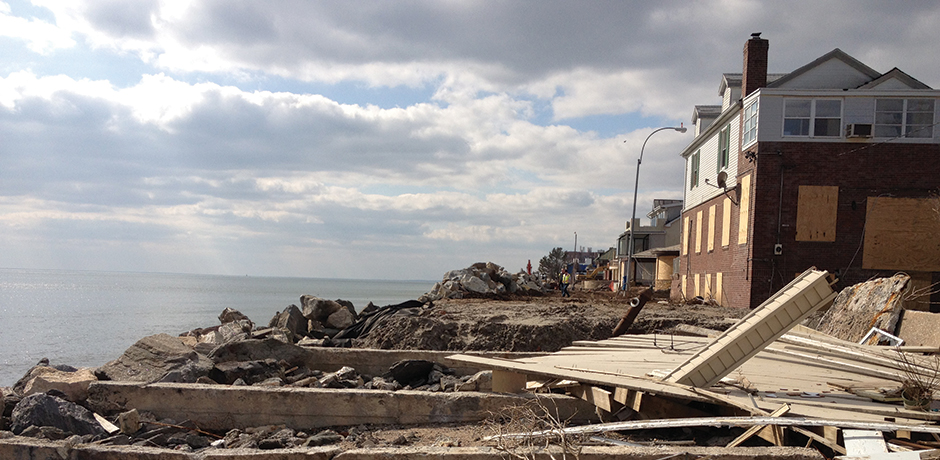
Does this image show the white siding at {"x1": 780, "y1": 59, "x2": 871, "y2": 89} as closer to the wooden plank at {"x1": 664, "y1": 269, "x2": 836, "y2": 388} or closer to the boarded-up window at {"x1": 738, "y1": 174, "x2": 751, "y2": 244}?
the boarded-up window at {"x1": 738, "y1": 174, "x2": 751, "y2": 244}

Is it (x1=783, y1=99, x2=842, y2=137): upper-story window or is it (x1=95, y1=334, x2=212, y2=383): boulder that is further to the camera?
(x1=783, y1=99, x2=842, y2=137): upper-story window

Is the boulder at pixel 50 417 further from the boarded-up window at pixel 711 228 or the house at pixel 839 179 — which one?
the boarded-up window at pixel 711 228

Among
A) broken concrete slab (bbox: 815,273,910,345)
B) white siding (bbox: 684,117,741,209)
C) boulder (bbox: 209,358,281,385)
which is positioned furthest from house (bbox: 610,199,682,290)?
boulder (bbox: 209,358,281,385)

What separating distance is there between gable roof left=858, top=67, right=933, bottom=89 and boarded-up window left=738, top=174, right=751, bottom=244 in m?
4.95

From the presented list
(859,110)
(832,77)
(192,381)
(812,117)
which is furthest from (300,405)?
(832,77)

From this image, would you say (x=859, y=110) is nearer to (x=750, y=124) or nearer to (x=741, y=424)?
(x=750, y=124)

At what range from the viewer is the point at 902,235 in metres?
20.0

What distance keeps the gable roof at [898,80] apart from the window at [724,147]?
4996mm

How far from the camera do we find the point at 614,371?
22.8ft

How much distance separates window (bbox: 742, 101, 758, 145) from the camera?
21281 mm

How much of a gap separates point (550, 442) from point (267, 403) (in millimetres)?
3721

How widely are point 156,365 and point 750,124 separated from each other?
20027mm

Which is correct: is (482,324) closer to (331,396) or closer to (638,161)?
(331,396)

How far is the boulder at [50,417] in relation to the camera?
651 cm
